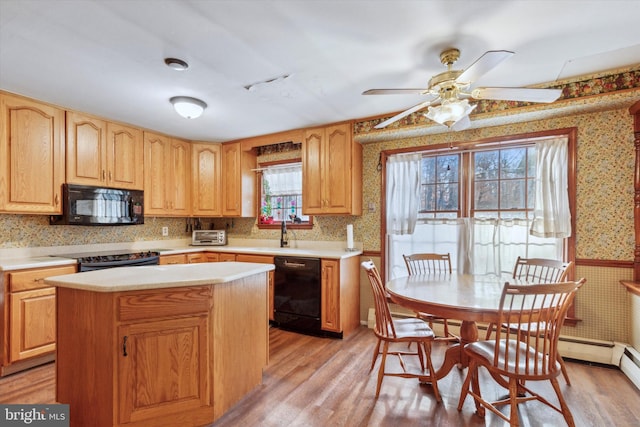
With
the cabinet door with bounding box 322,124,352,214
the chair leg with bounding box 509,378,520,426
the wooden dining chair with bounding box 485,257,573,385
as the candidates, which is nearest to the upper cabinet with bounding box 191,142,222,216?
the cabinet door with bounding box 322,124,352,214

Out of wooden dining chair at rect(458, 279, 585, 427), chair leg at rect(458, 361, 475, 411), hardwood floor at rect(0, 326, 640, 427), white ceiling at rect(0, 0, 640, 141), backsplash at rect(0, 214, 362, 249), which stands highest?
white ceiling at rect(0, 0, 640, 141)

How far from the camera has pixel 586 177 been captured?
2678 mm

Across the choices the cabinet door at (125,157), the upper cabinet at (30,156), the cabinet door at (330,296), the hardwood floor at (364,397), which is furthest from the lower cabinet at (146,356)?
the cabinet door at (125,157)

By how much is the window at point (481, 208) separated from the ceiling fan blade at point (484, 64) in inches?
60.3

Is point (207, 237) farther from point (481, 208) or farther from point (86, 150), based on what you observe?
point (481, 208)

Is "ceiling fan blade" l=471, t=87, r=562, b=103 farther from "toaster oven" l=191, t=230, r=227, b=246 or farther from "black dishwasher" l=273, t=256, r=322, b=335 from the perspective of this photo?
"toaster oven" l=191, t=230, r=227, b=246

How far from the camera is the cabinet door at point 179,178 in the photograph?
4020mm

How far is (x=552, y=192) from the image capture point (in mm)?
2764

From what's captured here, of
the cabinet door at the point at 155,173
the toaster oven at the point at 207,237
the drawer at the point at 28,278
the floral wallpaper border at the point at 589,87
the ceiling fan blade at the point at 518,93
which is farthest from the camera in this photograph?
the toaster oven at the point at 207,237

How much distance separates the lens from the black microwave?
9.85 ft

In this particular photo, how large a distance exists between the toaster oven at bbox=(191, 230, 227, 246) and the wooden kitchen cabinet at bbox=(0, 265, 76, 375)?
1775 mm

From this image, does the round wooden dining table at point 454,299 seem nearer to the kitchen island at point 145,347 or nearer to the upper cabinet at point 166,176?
the kitchen island at point 145,347

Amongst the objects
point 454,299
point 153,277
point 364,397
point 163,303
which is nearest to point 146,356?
point 163,303

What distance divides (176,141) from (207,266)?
2608 millimetres
